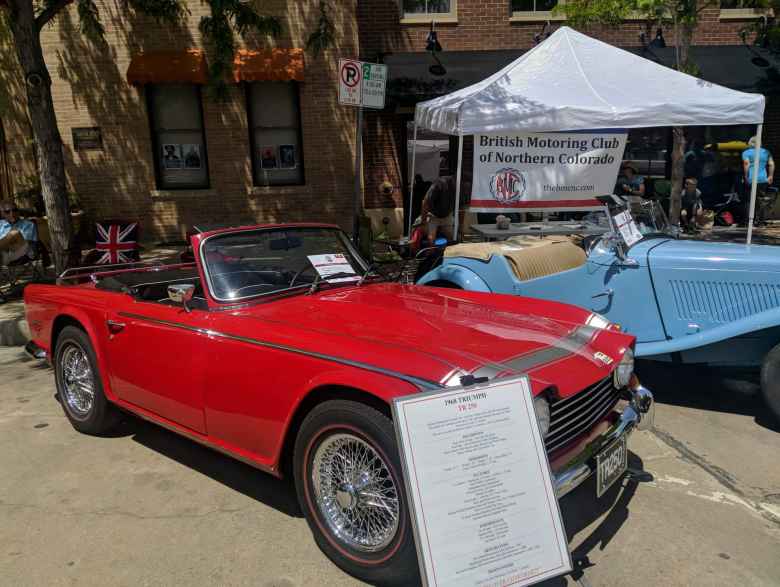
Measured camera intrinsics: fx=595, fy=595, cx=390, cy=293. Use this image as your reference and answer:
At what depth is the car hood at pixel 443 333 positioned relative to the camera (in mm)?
2535

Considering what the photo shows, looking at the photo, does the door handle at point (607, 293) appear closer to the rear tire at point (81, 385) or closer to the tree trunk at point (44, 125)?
the rear tire at point (81, 385)

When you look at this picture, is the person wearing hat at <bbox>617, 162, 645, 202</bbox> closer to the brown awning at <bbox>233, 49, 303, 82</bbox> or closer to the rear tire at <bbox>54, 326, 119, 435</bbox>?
the brown awning at <bbox>233, 49, 303, 82</bbox>

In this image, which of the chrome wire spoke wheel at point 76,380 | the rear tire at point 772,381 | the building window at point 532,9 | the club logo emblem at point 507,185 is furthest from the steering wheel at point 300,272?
the building window at point 532,9

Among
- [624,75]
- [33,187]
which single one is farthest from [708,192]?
[33,187]

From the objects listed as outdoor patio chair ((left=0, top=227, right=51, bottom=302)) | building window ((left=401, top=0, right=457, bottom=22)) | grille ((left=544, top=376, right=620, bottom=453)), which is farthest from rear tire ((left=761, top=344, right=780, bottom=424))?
building window ((left=401, top=0, right=457, bottom=22))

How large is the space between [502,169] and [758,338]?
3.57 m

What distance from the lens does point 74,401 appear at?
437 centimetres

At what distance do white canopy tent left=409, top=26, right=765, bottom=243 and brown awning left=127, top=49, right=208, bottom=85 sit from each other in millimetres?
5422

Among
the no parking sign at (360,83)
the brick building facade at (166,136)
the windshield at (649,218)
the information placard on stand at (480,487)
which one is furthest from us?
the brick building facade at (166,136)

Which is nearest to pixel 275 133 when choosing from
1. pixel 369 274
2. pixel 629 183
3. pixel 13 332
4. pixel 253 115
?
pixel 253 115

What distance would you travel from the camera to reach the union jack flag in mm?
7746

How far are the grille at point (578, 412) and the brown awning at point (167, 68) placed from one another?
10415mm

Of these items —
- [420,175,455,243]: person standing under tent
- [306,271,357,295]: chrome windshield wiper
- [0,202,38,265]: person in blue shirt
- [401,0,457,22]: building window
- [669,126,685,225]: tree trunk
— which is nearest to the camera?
[306,271,357,295]: chrome windshield wiper

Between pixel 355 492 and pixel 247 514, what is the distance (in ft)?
3.10
